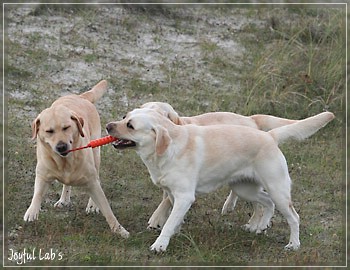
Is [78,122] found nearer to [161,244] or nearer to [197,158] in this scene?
[197,158]

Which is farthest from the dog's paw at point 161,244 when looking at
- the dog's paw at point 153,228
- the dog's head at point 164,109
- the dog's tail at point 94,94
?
the dog's tail at point 94,94

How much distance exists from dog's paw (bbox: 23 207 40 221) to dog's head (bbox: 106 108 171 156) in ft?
4.12

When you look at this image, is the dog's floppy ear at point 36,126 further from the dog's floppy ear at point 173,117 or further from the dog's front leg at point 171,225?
the dog's front leg at point 171,225

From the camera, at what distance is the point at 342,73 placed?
1182 centimetres

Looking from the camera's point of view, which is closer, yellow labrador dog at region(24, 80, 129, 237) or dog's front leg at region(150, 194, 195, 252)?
dog's front leg at region(150, 194, 195, 252)

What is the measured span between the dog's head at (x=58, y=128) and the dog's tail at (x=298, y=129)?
6.29 ft

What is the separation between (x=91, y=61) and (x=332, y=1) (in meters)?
4.64

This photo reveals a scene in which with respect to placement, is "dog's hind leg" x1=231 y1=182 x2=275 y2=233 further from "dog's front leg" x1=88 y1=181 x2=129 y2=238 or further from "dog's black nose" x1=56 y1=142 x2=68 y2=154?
"dog's black nose" x1=56 y1=142 x2=68 y2=154

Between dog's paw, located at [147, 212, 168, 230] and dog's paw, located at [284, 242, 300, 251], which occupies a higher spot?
dog's paw, located at [284, 242, 300, 251]

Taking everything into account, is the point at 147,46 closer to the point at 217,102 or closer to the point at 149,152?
the point at 217,102

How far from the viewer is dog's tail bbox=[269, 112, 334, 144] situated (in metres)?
7.18

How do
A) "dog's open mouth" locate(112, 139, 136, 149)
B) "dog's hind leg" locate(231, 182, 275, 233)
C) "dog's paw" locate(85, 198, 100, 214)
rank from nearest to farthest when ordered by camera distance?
1. "dog's open mouth" locate(112, 139, 136, 149)
2. "dog's hind leg" locate(231, 182, 275, 233)
3. "dog's paw" locate(85, 198, 100, 214)

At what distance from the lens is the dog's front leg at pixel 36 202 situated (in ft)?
23.7

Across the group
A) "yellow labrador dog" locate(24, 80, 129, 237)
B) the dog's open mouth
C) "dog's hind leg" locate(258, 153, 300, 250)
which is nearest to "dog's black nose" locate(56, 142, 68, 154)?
"yellow labrador dog" locate(24, 80, 129, 237)
